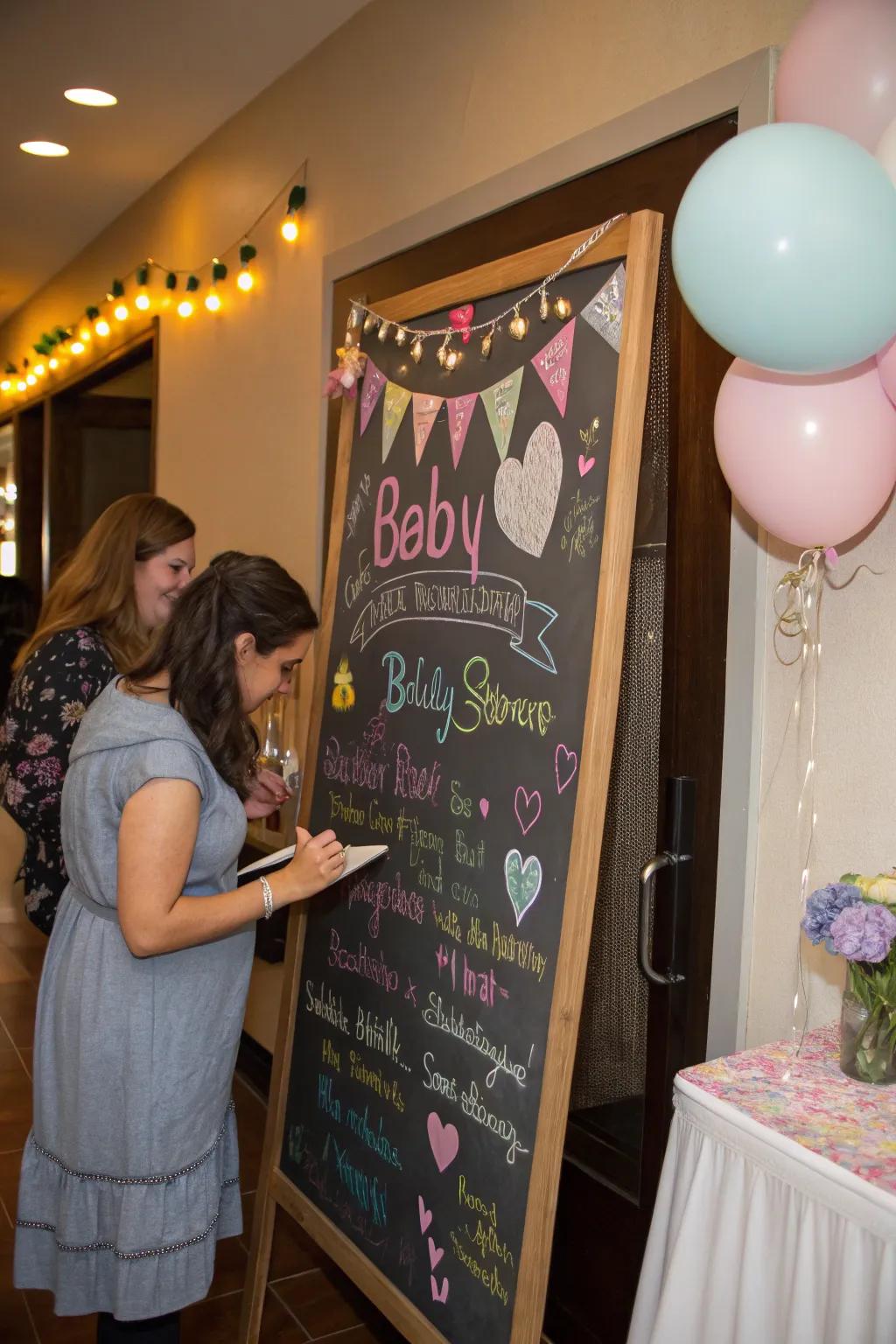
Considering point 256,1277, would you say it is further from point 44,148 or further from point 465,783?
point 44,148

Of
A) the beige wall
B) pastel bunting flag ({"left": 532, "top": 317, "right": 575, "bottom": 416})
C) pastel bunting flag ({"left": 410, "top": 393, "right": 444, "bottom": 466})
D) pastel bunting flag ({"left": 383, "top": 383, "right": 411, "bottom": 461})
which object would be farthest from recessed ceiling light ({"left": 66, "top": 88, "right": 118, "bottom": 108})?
pastel bunting flag ({"left": 532, "top": 317, "right": 575, "bottom": 416})

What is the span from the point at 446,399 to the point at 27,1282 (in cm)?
160

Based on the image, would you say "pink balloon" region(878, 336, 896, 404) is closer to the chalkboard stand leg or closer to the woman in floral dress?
the woman in floral dress

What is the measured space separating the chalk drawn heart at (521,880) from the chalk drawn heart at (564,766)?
0.41 ft

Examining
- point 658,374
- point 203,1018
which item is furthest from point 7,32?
point 203,1018

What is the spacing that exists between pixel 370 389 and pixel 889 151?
116 cm

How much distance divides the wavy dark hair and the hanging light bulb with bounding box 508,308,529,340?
0.53 metres

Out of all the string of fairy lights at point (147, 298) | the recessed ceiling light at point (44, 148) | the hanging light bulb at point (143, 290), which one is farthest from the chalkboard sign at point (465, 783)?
the hanging light bulb at point (143, 290)

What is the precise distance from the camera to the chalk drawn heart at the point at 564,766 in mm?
1621

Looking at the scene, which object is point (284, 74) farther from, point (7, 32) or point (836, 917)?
point (836, 917)

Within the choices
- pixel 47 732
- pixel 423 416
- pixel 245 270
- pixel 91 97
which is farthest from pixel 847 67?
pixel 91 97

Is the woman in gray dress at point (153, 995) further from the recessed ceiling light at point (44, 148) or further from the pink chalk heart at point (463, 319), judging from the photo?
the recessed ceiling light at point (44, 148)

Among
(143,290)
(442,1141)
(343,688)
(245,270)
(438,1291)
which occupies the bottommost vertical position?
(438,1291)

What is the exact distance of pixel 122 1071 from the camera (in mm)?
1803
